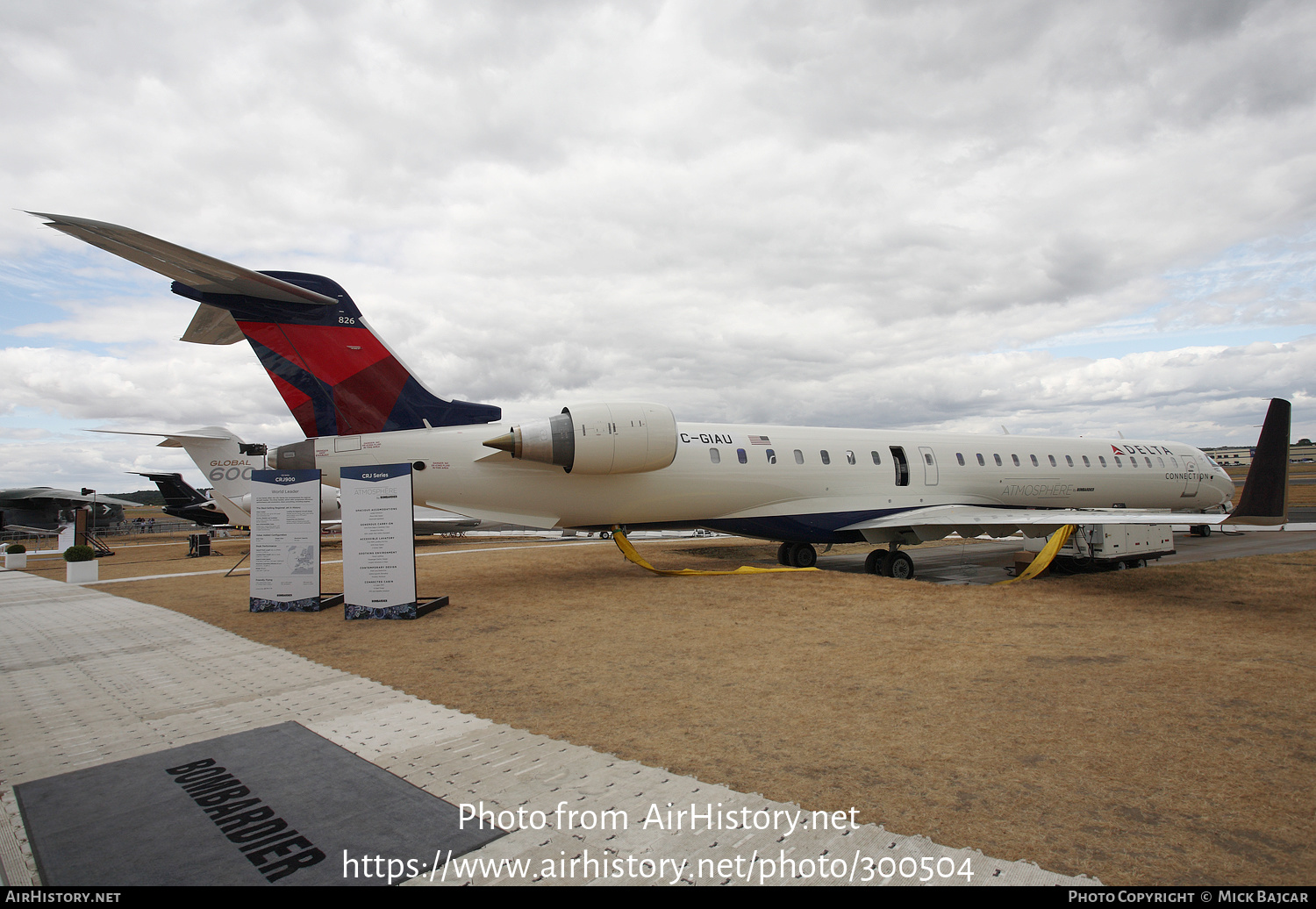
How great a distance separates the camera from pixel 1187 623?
7.94m

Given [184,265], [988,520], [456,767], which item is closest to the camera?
[456,767]

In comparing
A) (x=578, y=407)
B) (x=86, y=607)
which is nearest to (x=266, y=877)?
(x=578, y=407)

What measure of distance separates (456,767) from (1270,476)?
10.6 meters

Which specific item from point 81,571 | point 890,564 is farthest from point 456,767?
point 81,571

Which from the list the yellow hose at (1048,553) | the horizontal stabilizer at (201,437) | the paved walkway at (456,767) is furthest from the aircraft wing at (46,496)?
the yellow hose at (1048,553)

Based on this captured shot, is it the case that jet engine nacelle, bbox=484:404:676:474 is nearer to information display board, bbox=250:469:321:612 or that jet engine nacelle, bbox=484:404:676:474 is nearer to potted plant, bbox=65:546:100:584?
information display board, bbox=250:469:321:612

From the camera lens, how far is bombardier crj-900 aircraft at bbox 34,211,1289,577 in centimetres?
934

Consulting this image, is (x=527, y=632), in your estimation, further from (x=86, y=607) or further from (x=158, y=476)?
(x=158, y=476)

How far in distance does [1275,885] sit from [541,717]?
397cm

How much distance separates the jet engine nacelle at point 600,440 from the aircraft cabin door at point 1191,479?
16067 millimetres

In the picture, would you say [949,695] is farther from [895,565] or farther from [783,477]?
[895,565]

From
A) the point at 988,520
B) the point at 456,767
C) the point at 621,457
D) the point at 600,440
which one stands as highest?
the point at 600,440

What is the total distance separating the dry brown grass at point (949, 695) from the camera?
10.2ft

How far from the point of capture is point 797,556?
15586 mm
